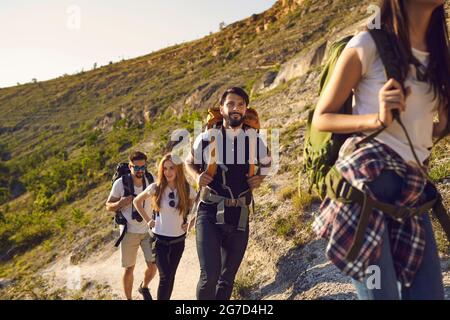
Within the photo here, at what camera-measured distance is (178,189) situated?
5648 millimetres

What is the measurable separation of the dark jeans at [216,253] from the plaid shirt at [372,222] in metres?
2.28

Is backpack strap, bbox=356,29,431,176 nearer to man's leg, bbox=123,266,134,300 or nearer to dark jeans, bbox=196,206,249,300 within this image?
dark jeans, bbox=196,206,249,300

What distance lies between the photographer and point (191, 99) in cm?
3008

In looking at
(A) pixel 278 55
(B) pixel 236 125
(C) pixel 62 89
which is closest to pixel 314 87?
(A) pixel 278 55

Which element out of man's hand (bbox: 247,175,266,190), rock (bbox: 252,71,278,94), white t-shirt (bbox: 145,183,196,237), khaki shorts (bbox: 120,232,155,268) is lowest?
khaki shorts (bbox: 120,232,155,268)

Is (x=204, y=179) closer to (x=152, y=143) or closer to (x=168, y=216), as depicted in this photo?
(x=168, y=216)

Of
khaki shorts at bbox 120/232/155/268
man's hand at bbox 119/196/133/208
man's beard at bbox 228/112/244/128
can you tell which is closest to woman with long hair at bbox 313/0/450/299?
man's beard at bbox 228/112/244/128

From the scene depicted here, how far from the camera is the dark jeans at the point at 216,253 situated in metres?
4.22

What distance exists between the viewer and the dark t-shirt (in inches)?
178

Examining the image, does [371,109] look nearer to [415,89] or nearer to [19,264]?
[415,89]

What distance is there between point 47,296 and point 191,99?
21.2 metres

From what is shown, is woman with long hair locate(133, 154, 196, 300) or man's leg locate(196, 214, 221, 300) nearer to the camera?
man's leg locate(196, 214, 221, 300)

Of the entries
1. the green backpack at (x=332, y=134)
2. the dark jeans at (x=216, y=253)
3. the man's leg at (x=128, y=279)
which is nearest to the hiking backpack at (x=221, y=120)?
the dark jeans at (x=216, y=253)

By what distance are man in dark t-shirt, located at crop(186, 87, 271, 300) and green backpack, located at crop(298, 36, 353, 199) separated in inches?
84.1
